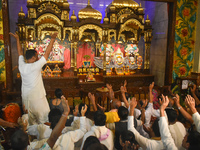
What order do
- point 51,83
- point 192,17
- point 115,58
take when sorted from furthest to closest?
point 115,58 < point 51,83 < point 192,17

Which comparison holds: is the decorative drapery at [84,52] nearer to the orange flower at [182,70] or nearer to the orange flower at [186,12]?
the orange flower at [182,70]

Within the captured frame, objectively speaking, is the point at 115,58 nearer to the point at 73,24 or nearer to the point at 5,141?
the point at 73,24

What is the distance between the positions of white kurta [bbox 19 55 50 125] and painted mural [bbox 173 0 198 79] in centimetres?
606

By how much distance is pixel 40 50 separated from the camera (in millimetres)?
9938

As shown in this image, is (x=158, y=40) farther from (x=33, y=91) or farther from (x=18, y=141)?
(x=18, y=141)

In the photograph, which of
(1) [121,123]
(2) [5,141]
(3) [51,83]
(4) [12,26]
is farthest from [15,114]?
(4) [12,26]

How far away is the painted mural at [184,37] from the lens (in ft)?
24.8

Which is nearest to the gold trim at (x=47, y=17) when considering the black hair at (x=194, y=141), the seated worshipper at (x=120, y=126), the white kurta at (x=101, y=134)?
the seated worshipper at (x=120, y=126)

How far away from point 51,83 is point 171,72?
5204mm

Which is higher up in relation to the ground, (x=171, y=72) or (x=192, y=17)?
(x=192, y=17)

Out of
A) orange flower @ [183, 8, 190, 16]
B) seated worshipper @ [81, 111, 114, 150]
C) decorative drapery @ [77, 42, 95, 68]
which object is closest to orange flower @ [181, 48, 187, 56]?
orange flower @ [183, 8, 190, 16]

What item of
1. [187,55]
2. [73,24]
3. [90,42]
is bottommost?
[187,55]

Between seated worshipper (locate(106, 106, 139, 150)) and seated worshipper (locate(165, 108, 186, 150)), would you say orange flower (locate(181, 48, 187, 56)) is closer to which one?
seated worshipper (locate(165, 108, 186, 150))

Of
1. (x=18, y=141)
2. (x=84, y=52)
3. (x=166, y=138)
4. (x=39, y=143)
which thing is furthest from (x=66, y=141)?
(x=84, y=52)
